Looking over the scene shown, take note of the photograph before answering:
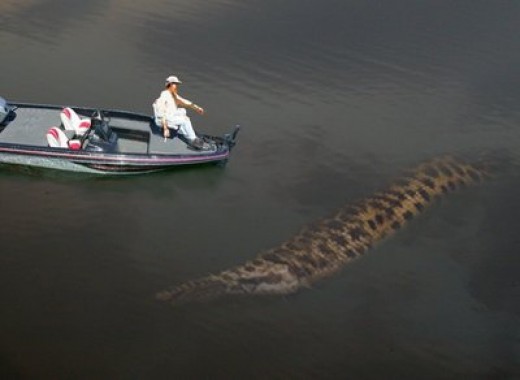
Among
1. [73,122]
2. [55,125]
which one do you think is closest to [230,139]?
[73,122]

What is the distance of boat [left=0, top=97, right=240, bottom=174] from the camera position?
13461 millimetres

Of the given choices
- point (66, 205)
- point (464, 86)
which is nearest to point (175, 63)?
point (66, 205)

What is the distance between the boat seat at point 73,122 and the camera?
1405cm

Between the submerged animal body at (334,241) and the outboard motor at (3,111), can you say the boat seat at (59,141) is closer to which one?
the outboard motor at (3,111)

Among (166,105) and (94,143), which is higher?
(166,105)

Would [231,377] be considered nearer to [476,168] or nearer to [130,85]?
[476,168]

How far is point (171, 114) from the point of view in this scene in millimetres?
14266

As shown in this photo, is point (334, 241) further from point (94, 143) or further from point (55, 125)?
point (55, 125)

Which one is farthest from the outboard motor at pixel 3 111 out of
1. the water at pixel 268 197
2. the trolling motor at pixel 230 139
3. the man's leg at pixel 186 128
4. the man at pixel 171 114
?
the trolling motor at pixel 230 139

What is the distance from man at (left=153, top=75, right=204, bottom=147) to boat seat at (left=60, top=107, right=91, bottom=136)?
67.4 inches

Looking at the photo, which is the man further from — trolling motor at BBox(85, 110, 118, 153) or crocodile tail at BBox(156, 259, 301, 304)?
crocodile tail at BBox(156, 259, 301, 304)

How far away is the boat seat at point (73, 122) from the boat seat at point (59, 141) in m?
0.50

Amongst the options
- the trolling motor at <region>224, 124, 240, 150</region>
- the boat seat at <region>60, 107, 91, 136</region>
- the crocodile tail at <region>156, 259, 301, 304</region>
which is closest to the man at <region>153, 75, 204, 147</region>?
the trolling motor at <region>224, 124, 240, 150</region>

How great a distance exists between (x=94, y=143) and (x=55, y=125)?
1495 millimetres
